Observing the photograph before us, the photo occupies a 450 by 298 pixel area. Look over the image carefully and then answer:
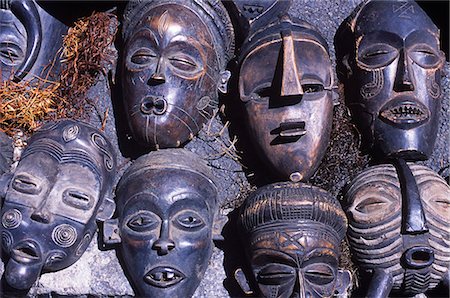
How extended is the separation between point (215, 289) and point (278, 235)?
416 mm

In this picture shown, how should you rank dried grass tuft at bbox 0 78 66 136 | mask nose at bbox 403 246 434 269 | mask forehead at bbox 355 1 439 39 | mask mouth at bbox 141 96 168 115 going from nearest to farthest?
mask nose at bbox 403 246 434 269
mask mouth at bbox 141 96 168 115
mask forehead at bbox 355 1 439 39
dried grass tuft at bbox 0 78 66 136

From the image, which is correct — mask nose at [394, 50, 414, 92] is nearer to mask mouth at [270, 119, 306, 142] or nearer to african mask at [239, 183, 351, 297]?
mask mouth at [270, 119, 306, 142]

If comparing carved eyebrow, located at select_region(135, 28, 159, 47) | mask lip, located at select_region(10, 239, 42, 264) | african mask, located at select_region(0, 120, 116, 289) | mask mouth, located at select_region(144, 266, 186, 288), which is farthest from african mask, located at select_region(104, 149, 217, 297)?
carved eyebrow, located at select_region(135, 28, 159, 47)

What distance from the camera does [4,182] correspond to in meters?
2.81

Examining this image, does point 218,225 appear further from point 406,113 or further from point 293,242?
point 406,113

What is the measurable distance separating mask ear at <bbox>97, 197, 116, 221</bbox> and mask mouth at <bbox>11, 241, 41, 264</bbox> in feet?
0.93

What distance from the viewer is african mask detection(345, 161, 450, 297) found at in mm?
2746

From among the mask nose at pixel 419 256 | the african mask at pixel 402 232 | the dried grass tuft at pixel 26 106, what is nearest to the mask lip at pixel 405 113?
the african mask at pixel 402 232

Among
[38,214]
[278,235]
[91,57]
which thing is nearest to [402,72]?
[278,235]

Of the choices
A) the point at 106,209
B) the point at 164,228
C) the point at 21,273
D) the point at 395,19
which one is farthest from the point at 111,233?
the point at 395,19

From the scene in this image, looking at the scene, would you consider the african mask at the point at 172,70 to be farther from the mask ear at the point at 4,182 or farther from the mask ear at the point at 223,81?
the mask ear at the point at 4,182

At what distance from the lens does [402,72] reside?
292 cm

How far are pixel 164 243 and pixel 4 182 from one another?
0.68 metres

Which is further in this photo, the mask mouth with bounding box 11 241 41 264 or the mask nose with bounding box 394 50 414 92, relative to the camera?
the mask nose with bounding box 394 50 414 92
